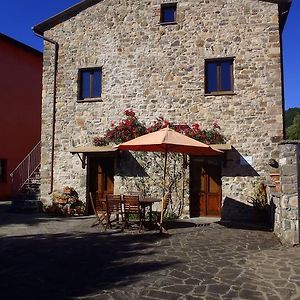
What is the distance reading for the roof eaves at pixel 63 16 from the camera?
1246cm

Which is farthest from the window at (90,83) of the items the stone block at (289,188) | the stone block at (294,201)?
the stone block at (294,201)

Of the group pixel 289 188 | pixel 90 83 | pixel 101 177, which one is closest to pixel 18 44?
pixel 90 83

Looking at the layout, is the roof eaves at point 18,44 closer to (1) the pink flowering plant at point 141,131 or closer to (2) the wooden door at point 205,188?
(1) the pink flowering plant at point 141,131

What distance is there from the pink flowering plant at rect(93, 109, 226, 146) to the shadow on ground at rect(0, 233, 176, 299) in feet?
13.3

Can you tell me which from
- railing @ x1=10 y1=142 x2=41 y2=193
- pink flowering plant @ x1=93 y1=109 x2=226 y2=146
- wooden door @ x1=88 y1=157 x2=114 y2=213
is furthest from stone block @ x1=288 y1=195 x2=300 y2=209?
railing @ x1=10 y1=142 x2=41 y2=193

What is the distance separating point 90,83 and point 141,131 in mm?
2652

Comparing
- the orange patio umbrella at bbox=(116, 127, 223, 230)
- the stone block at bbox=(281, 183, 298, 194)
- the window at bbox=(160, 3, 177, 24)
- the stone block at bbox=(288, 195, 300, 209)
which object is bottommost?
the stone block at bbox=(288, 195, 300, 209)

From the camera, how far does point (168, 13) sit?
12.0 m

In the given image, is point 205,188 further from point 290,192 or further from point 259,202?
point 290,192

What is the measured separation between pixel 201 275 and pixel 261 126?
22.0 ft

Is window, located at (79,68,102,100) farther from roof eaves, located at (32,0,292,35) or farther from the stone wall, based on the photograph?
the stone wall

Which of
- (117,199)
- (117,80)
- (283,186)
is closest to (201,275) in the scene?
(283,186)

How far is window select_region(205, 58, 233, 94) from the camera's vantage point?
11.2m

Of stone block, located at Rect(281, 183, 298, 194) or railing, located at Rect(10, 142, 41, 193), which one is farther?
railing, located at Rect(10, 142, 41, 193)
